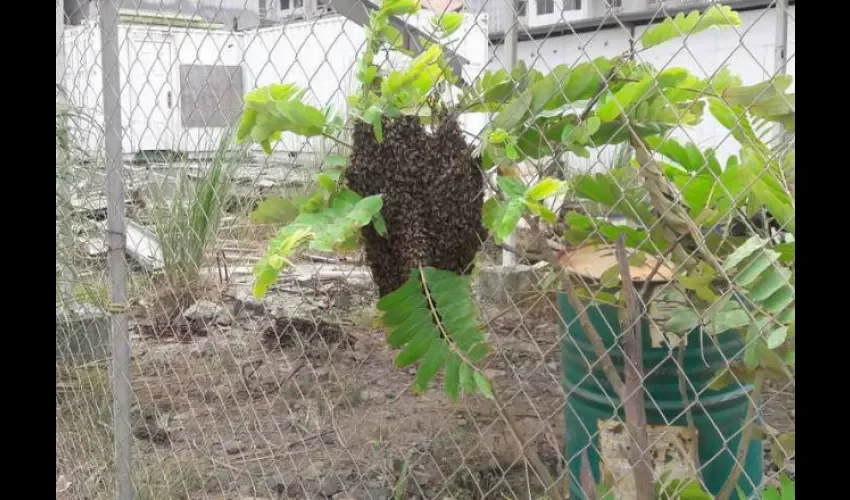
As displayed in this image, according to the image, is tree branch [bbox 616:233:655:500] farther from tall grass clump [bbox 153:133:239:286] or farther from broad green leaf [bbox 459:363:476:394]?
tall grass clump [bbox 153:133:239:286]

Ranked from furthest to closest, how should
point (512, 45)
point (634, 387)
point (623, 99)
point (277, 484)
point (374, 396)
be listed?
1. point (374, 396)
2. point (277, 484)
3. point (512, 45)
4. point (634, 387)
5. point (623, 99)

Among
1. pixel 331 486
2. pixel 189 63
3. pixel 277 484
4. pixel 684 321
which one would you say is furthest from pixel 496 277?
pixel 189 63

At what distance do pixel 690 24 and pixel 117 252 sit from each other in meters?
1.67

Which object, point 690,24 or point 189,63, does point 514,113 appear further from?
point 189,63

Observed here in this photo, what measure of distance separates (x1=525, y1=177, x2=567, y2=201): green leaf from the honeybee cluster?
21 centimetres

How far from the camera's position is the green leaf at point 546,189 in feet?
4.53

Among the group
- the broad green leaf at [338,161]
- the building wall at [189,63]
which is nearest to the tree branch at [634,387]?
the broad green leaf at [338,161]

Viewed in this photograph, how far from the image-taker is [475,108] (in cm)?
163

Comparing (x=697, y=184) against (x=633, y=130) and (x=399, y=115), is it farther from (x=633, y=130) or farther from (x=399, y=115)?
(x=399, y=115)

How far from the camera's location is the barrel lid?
1739 millimetres

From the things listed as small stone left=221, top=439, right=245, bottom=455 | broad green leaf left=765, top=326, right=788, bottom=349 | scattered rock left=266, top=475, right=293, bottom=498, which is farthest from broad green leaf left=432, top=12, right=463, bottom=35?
small stone left=221, top=439, right=245, bottom=455

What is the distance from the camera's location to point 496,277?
2.60 meters

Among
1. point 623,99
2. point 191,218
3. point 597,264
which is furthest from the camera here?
point 191,218

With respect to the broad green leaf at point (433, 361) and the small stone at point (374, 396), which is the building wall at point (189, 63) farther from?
the small stone at point (374, 396)
